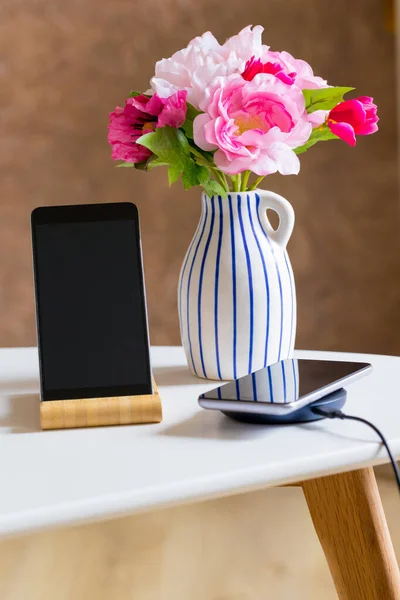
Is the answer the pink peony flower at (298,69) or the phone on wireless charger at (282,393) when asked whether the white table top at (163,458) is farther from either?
the pink peony flower at (298,69)

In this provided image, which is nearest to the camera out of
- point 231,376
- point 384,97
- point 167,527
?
point 231,376

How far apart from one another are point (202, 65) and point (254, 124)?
87 millimetres

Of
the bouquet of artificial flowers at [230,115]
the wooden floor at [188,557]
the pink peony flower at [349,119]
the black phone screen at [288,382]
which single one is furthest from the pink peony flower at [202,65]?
the wooden floor at [188,557]

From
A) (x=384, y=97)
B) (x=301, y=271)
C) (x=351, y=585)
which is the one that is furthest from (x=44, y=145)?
(x=351, y=585)

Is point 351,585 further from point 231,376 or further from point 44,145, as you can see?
point 44,145

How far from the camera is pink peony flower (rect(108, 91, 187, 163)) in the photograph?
2.68ft

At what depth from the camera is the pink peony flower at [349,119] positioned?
838mm

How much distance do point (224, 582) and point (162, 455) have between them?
100 cm

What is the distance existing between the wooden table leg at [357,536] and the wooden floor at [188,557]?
0.66 meters

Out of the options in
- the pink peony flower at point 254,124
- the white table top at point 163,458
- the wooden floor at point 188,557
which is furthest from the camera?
the wooden floor at point 188,557

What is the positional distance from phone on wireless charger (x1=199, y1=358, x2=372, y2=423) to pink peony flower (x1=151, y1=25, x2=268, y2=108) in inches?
11.0

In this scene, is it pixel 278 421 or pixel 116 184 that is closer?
pixel 278 421

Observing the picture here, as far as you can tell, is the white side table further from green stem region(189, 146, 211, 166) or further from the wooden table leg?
green stem region(189, 146, 211, 166)

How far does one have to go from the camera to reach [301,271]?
2209 millimetres
